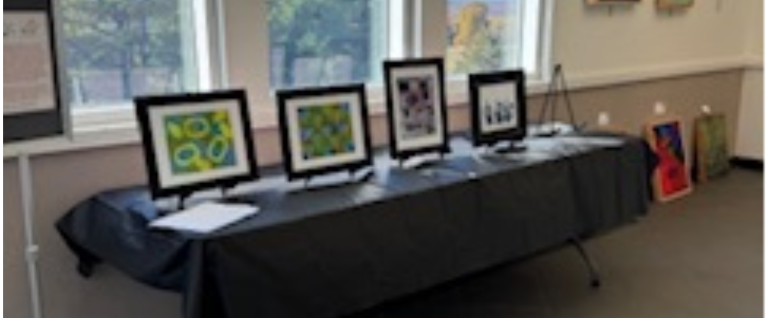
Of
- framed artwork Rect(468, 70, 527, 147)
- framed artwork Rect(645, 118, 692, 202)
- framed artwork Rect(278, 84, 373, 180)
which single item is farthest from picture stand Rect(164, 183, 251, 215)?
framed artwork Rect(645, 118, 692, 202)

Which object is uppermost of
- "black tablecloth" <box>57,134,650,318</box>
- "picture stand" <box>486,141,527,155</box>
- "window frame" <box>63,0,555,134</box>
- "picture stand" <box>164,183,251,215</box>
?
"window frame" <box>63,0,555,134</box>

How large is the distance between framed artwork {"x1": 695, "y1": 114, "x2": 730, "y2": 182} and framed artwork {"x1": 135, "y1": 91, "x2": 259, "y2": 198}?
400 cm

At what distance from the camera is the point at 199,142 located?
7.88 feet

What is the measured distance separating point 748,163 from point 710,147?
63 centimetres

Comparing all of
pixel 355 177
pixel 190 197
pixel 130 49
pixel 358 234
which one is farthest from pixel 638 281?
pixel 130 49

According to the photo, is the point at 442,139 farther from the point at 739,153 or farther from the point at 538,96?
the point at 739,153

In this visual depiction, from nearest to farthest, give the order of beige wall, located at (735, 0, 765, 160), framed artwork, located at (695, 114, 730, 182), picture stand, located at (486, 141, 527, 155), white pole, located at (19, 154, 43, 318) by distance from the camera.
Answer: white pole, located at (19, 154, 43, 318)
picture stand, located at (486, 141, 527, 155)
framed artwork, located at (695, 114, 730, 182)
beige wall, located at (735, 0, 765, 160)

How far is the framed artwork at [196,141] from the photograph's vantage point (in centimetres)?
230

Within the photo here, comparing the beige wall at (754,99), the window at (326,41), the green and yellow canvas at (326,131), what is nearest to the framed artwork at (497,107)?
the window at (326,41)

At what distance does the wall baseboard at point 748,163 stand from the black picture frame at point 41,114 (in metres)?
5.35

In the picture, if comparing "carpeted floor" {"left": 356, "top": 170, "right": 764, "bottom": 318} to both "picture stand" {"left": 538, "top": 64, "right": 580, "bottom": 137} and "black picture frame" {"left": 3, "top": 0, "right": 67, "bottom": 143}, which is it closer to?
"picture stand" {"left": 538, "top": 64, "right": 580, "bottom": 137}

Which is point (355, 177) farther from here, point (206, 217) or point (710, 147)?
point (710, 147)

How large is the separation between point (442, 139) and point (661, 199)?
8.34 feet

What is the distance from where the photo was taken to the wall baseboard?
5875 mm
